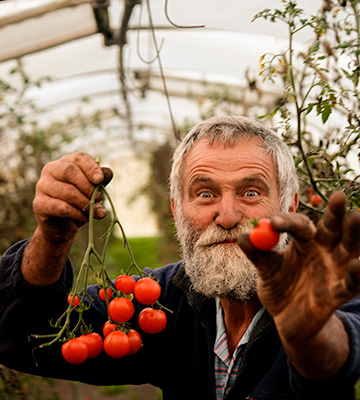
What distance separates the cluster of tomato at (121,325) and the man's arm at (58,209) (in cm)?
20

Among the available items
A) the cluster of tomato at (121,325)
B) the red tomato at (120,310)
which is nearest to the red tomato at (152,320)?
the cluster of tomato at (121,325)

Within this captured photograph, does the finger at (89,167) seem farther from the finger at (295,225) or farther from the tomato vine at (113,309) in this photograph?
the finger at (295,225)

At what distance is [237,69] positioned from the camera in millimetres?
5570

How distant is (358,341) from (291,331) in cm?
21

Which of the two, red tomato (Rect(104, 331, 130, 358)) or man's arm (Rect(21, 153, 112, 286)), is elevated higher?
man's arm (Rect(21, 153, 112, 286))

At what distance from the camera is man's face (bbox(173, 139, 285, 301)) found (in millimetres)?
1528

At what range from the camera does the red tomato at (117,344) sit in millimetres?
1217

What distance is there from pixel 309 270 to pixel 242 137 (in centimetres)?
82

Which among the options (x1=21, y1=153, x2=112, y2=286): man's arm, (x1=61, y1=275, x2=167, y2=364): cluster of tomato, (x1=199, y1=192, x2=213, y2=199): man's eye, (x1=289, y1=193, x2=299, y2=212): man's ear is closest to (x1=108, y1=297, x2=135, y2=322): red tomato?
(x1=61, y1=275, x2=167, y2=364): cluster of tomato

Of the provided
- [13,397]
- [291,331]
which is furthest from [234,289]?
[13,397]

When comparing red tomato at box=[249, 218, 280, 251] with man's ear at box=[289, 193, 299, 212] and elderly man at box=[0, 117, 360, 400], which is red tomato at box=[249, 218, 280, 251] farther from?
man's ear at box=[289, 193, 299, 212]

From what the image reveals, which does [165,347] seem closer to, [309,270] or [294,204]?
[294,204]

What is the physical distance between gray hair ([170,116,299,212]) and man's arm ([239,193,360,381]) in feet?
2.43

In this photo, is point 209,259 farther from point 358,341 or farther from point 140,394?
point 140,394
